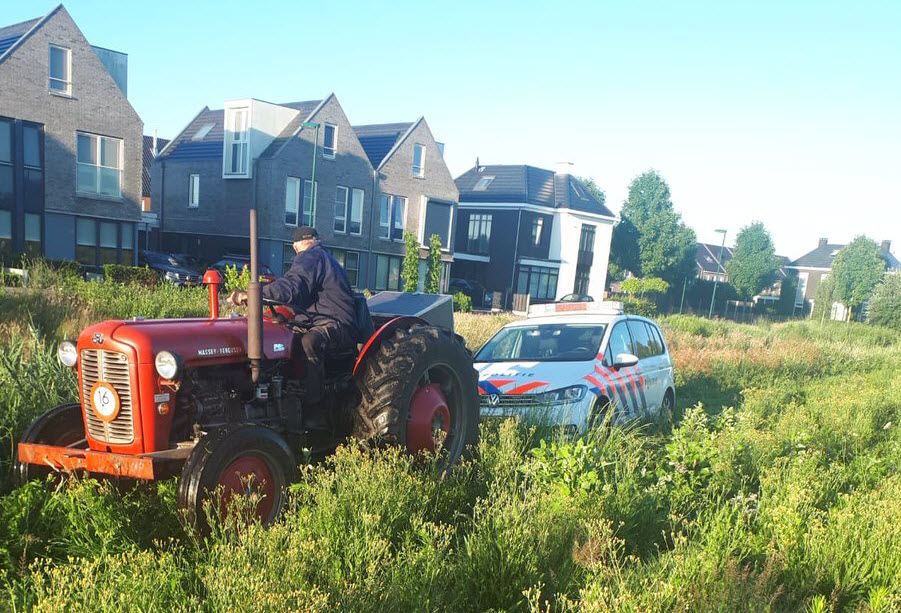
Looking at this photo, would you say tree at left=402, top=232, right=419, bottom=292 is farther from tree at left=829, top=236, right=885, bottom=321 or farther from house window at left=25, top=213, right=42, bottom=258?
tree at left=829, top=236, right=885, bottom=321

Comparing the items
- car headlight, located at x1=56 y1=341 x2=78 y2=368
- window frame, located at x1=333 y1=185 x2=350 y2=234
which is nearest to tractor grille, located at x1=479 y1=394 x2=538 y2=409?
car headlight, located at x1=56 y1=341 x2=78 y2=368

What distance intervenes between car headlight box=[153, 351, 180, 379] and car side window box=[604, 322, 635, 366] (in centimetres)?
528

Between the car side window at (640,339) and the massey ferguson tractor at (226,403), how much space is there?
4.25m

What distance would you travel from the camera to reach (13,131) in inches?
990

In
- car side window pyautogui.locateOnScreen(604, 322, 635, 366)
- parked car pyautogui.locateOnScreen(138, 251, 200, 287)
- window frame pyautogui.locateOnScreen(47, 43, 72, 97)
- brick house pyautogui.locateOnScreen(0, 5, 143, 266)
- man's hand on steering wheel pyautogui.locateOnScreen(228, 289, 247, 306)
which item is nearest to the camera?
man's hand on steering wheel pyautogui.locateOnScreen(228, 289, 247, 306)

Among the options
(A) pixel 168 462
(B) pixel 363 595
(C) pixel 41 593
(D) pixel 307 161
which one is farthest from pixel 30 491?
(D) pixel 307 161

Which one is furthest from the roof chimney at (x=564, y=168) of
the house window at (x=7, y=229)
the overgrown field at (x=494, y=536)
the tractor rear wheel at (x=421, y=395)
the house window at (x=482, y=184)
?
the tractor rear wheel at (x=421, y=395)

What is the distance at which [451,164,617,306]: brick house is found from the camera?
4375 cm

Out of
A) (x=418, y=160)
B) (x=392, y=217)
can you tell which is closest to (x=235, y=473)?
(x=392, y=217)

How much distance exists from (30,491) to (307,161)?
1194 inches

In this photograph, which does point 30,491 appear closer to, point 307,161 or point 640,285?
point 307,161

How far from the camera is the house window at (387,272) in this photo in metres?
37.2

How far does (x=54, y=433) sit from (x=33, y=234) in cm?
2487

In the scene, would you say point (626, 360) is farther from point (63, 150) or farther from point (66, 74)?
point (66, 74)
